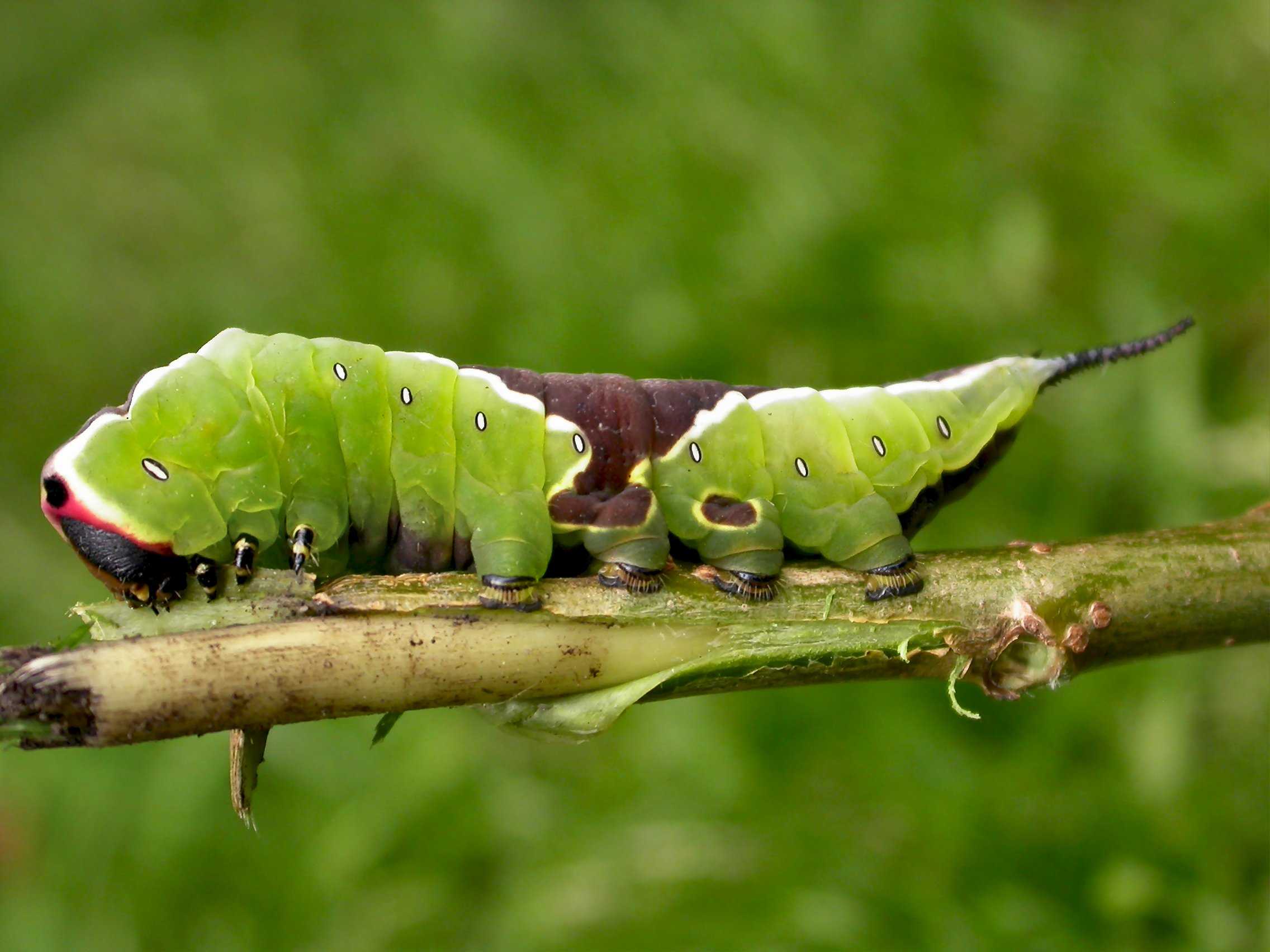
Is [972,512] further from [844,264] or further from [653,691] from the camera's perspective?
[653,691]

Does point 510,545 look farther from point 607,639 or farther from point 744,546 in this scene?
point 744,546

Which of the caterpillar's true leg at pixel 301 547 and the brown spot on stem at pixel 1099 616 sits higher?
the caterpillar's true leg at pixel 301 547

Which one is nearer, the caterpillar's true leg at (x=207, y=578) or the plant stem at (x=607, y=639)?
the plant stem at (x=607, y=639)

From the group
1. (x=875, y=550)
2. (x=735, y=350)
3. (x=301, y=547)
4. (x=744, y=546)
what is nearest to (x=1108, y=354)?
(x=875, y=550)

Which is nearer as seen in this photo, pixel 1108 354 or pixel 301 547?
pixel 301 547

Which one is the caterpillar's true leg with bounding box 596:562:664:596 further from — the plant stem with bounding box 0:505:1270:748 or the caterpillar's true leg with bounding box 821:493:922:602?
the caterpillar's true leg with bounding box 821:493:922:602

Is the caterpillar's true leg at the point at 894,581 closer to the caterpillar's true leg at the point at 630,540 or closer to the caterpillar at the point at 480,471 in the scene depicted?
the caterpillar at the point at 480,471

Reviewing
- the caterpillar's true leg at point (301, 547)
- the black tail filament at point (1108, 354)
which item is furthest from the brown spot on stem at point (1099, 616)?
the caterpillar's true leg at point (301, 547)
